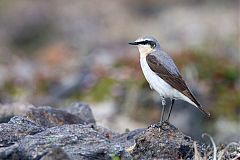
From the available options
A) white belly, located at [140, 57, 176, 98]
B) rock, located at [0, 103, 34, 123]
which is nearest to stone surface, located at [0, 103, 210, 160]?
white belly, located at [140, 57, 176, 98]

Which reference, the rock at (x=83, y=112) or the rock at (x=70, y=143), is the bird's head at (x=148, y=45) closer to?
the rock at (x=83, y=112)

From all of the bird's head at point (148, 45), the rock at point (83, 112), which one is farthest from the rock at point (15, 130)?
the rock at point (83, 112)

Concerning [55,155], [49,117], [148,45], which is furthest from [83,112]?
[55,155]

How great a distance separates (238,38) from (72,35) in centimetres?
792

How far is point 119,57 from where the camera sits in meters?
22.2

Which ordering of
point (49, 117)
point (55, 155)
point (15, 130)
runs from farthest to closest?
1. point (49, 117)
2. point (15, 130)
3. point (55, 155)

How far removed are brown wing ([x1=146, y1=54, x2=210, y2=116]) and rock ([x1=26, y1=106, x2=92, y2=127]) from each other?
4.39 feet

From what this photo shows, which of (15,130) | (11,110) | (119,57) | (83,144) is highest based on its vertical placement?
(119,57)

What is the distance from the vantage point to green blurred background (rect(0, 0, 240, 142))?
56.3 ft

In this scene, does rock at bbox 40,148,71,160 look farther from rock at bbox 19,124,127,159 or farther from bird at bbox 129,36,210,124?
Result: bird at bbox 129,36,210,124

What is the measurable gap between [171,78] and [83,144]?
6.73 feet

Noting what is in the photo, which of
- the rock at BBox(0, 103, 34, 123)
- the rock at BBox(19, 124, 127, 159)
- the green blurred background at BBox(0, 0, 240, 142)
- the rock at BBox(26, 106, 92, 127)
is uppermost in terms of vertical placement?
the green blurred background at BBox(0, 0, 240, 142)

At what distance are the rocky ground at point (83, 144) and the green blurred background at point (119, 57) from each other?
5301 mm

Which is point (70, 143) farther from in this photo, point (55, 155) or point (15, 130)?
point (55, 155)
